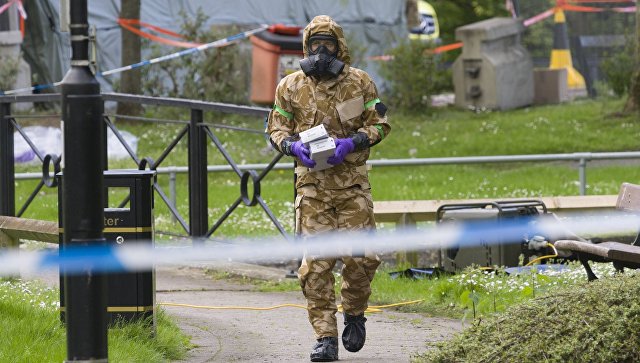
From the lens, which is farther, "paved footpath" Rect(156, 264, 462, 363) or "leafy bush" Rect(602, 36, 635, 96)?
"leafy bush" Rect(602, 36, 635, 96)

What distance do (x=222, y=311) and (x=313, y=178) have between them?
215 centimetres

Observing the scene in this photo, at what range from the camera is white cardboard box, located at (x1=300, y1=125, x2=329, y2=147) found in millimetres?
7457

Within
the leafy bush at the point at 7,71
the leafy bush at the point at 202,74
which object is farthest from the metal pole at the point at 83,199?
the leafy bush at the point at 202,74

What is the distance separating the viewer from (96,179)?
211 inches

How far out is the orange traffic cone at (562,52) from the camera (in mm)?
29938

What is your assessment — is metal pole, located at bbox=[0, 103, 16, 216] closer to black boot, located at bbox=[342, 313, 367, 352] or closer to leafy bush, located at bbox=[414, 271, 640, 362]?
black boot, located at bbox=[342, 313, 367, 352]

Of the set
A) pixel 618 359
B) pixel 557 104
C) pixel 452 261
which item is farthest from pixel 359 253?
pixel 557 104

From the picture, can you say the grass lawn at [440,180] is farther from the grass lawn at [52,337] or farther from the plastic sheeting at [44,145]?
the plastic sheeting at [44,145]

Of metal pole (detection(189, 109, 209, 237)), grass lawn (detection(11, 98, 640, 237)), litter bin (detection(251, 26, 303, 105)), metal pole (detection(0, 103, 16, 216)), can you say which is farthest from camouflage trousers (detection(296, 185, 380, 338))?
litter bin (detection(251, 26, 303, 105))

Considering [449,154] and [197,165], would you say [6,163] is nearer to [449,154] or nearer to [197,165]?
[197,165]

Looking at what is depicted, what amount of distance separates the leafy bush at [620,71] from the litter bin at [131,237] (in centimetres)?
1877

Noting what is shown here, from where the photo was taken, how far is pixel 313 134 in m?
7.48

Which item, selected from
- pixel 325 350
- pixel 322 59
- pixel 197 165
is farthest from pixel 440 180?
pixel 325 350

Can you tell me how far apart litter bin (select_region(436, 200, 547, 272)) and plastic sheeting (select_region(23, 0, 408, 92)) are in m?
14.3
